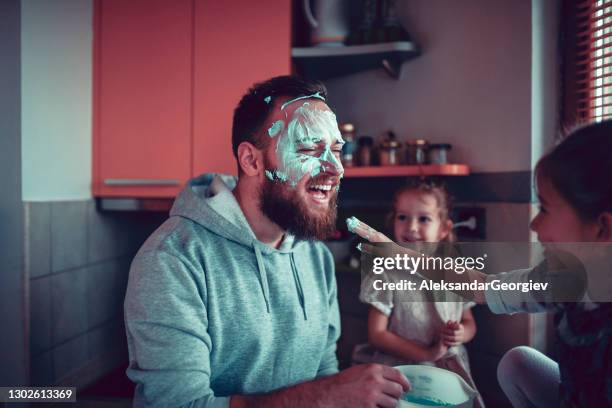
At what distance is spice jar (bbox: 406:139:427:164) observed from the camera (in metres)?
0.98

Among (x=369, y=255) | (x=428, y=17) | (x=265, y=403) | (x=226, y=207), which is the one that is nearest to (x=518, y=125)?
(x=428, y=17)

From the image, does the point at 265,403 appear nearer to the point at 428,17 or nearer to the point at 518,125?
the point at 518,125

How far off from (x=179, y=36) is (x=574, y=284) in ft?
3.18

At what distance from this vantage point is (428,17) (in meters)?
1.04

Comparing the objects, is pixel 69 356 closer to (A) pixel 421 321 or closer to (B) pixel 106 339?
(B) pixel 106 339

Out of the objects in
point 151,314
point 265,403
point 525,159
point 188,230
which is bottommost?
point 265,403

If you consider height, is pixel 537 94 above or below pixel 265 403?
above

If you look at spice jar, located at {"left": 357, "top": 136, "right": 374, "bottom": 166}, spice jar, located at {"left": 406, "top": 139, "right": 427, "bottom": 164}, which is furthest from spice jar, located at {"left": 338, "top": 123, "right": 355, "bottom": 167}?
spice jar, located at {"left": 406, "top": 139, "right": 427, "bottom": 164}

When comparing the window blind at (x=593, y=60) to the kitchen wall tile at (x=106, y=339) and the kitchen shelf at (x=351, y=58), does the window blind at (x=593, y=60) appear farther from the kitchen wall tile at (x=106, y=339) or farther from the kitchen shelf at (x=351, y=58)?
the kitchen wall tile at (x=106, y=339)

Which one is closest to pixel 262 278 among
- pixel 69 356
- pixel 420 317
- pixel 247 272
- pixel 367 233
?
pixel 247 272

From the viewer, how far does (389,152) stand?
3.28ft

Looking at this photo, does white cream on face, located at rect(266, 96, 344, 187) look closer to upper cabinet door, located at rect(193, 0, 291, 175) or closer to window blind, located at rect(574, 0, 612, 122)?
upper cabinet door, located at rect(193, 0, 291, 175)

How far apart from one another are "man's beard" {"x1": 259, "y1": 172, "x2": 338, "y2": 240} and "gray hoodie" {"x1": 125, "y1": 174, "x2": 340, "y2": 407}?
0.15 ft

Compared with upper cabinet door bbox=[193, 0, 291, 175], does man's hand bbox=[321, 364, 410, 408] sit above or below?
below
